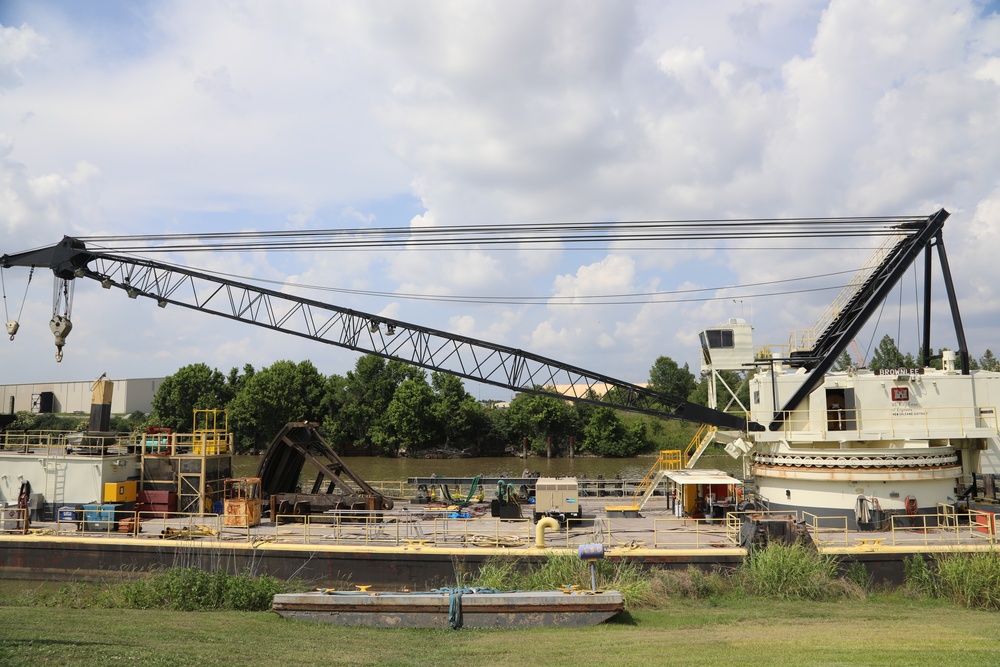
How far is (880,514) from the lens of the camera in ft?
60.7

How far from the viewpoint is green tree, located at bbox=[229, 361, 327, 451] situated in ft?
247

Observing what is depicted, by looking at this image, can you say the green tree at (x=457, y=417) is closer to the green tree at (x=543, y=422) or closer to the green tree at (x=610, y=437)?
the green tree at (x=543, y=422)

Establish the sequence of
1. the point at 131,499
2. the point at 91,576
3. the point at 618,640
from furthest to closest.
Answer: the point at 131,499, the point at 91,576, the point at 618,640

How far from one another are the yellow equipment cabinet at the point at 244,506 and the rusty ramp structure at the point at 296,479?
25.1 inches

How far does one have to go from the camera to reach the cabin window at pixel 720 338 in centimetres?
2373

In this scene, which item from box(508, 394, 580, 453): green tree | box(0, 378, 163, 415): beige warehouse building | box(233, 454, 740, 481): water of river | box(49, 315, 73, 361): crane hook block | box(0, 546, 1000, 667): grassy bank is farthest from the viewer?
box(0, 378, 163, 415): beige warehouse building

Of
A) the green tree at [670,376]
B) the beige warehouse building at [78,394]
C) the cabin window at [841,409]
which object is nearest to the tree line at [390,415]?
the beige warehouse building at [78,394]

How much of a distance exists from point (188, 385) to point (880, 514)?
76.7 metres

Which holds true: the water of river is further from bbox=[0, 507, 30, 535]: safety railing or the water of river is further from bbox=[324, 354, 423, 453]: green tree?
bbox=[0, 507, 30, 535]: safety railing

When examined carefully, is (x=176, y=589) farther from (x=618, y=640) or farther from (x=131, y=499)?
(x=618, y=640)

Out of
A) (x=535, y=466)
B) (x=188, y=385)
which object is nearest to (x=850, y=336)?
(x=535, y=466)

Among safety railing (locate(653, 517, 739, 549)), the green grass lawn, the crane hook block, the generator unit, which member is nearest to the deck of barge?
safety railing (locate(653, 517, 739, 549))

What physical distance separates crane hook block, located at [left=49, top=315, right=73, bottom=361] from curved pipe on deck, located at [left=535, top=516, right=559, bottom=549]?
73.7 feet

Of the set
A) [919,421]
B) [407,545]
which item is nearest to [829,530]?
[919,421]
